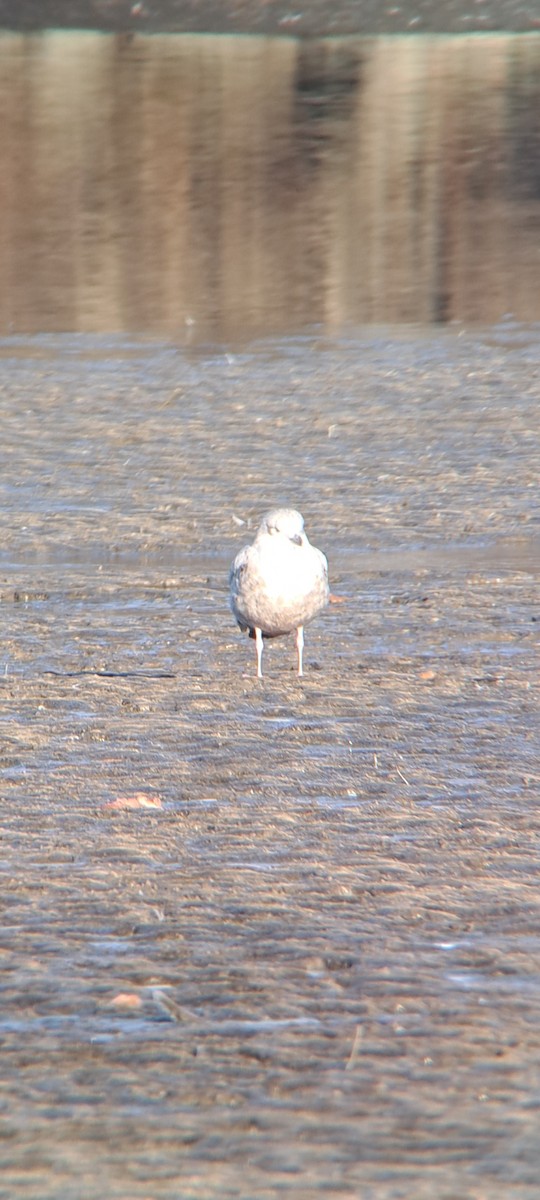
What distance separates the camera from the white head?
611 centimetres

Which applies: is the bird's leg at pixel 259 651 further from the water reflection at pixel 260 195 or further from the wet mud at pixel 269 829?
the water reflection at pixel 260 195

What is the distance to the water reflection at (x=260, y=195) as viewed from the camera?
1466cm

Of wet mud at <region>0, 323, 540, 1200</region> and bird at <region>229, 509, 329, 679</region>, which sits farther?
bird at <region>229, 509, 329, 679</region>

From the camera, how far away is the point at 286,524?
6.12m

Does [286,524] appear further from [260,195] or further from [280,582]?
[260,195]

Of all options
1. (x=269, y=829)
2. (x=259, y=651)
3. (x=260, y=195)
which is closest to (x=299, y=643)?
(x=259, y=651)

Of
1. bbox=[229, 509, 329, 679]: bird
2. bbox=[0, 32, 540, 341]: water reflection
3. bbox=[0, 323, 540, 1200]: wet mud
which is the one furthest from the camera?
bbox=[0, 32, 540, 341]: water reflection

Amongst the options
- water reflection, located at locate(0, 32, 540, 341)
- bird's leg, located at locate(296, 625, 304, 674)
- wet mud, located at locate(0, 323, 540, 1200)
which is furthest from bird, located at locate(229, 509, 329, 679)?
water reflection, located at locate(0, 32, 540, 341)

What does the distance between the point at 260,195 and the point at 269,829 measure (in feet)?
51.5

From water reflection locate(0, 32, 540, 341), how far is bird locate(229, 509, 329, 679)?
703 centimetres

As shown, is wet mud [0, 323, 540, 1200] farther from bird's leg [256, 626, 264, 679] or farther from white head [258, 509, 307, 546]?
white head [258, 509, 307, 546]

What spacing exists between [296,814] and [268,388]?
267 inches

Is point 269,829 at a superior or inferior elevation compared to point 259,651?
superior

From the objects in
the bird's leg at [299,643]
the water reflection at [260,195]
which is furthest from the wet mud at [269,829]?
the water reflection at [260,195]
